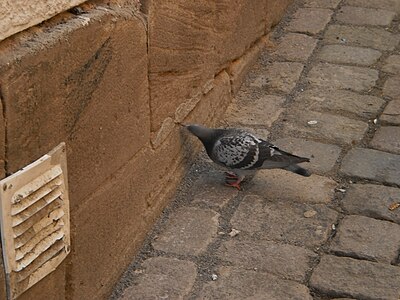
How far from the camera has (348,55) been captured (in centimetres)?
564

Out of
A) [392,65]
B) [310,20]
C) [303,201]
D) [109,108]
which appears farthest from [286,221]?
[310,20]

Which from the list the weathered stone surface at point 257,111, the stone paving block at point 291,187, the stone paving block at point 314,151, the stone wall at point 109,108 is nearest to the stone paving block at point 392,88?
the weathered stone surface at point 257,111

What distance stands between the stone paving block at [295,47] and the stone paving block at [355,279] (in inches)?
88.5

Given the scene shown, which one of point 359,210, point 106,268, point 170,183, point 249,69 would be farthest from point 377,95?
point 106,268

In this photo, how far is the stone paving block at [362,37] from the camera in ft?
19.0

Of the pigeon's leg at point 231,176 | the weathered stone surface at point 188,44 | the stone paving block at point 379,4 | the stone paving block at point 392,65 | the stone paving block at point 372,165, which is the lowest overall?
the pigeon's leg at point 231,176

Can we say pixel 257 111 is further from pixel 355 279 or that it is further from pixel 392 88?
pixel 355 279

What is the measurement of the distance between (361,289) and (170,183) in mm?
1156

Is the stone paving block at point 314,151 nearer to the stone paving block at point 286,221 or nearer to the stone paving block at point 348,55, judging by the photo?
the stone paving block at point 286,221

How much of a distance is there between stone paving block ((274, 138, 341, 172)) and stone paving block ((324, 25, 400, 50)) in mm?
1429

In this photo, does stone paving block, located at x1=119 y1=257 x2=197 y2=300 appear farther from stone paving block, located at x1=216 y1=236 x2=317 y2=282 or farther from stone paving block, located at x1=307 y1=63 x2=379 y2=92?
stone paving block, located at x1=307 y1=63 x2=379 y2=92

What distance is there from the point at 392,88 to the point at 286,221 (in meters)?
1.73

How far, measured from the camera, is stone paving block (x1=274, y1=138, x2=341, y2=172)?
442 centimetres

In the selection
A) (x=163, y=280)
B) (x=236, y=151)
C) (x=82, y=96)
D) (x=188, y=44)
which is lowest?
(x=163, y=280)
